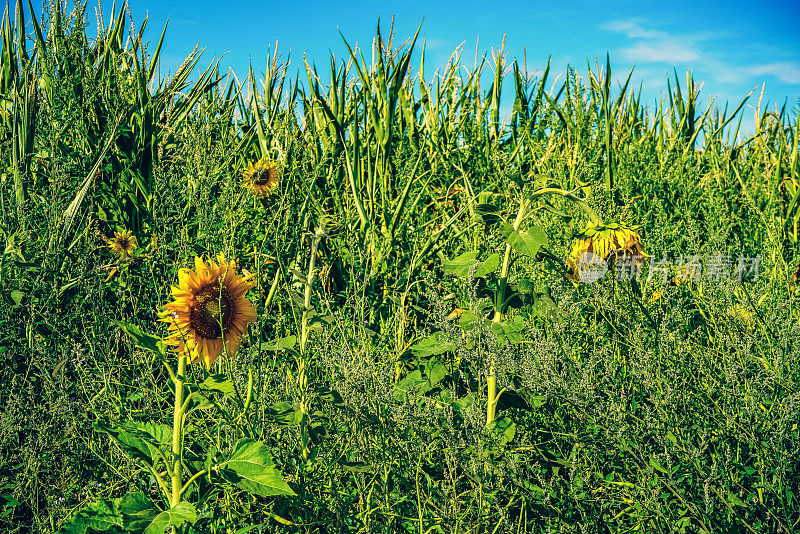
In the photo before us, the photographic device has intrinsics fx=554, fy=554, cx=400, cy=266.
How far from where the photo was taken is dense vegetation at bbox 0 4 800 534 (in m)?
1.09

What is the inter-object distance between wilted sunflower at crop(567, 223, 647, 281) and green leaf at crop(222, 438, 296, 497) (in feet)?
3.79

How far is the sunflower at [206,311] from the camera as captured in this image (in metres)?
1.08

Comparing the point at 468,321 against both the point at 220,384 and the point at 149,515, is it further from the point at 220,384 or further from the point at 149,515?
the point at 149,515

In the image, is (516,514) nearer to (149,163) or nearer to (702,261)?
(702,261)

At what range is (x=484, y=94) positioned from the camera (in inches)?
134

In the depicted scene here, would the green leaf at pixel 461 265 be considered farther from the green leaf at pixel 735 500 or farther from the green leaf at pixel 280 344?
the green leaf at pixel 735 500

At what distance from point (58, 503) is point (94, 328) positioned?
51cm

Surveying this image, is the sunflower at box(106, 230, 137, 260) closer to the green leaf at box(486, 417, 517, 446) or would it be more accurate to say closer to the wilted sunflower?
the green leaf at box(486, 417, 517, 446)

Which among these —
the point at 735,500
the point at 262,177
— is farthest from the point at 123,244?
the point at 735,500

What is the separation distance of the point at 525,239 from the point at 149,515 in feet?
3.20

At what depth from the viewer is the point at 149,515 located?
0.89 meters

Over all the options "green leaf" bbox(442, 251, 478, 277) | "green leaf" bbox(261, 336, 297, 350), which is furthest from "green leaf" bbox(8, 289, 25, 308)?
"green leaf" bbox(442, 251, 478, 277)

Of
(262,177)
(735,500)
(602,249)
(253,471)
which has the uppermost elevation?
(262,177)

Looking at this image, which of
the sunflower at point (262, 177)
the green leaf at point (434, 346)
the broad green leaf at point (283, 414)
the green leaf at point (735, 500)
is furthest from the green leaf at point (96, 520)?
the sunflower at point (262, 177)
